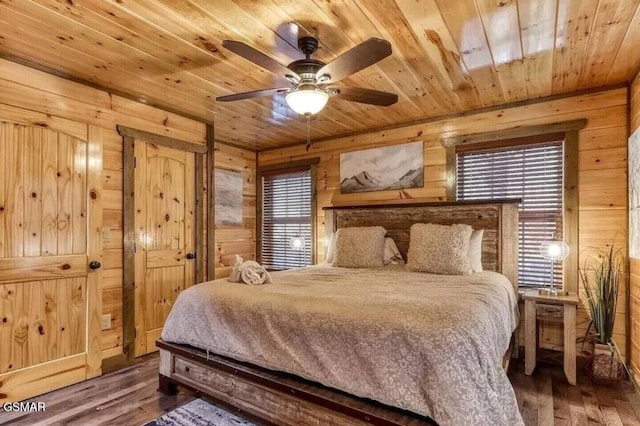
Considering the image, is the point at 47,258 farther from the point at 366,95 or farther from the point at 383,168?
the point at 383,168

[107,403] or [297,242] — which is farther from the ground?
[297,242]

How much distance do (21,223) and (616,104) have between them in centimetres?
471

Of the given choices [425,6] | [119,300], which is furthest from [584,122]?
[119,300]

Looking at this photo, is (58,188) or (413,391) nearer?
(413,391)

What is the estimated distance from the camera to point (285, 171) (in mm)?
4980

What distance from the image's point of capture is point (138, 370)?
119 inches

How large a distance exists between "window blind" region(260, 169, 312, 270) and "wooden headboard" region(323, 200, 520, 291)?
65 cm

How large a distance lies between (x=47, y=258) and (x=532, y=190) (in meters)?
4.07

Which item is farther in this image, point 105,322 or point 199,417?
point 105,322

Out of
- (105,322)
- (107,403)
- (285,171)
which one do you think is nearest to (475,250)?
(285,171)

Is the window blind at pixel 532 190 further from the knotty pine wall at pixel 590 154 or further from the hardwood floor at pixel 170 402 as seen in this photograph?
the hardwood floor at pixel 170 402

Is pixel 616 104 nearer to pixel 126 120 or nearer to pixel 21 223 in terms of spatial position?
pixel 126 120
